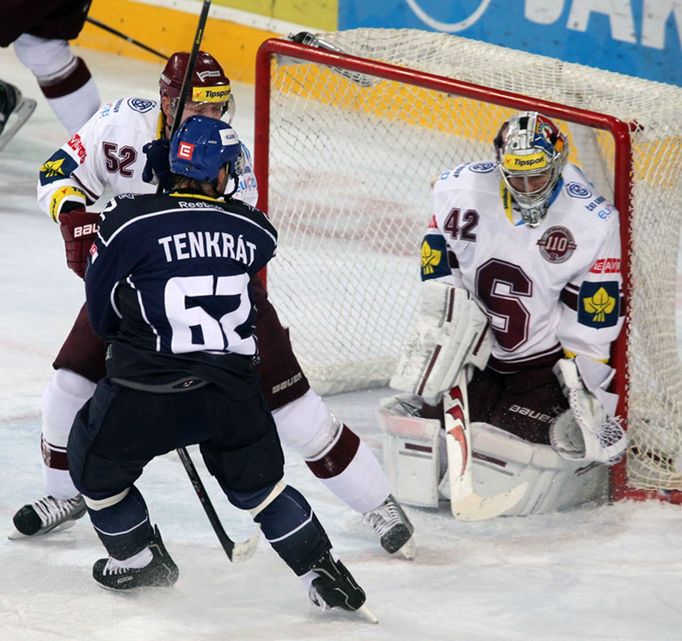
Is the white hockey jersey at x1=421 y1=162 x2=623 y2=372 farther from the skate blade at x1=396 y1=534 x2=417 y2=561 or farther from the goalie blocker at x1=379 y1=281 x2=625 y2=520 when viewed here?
the skate blade at x1=396 y1=534 x2=417 y2=561

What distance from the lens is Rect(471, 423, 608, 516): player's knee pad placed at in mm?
3570

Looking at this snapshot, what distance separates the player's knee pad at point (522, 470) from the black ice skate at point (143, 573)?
0.82 meters

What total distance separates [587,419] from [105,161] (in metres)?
1.17

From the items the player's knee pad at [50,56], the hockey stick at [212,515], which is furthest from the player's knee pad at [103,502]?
the player's knee pad at [50,56]

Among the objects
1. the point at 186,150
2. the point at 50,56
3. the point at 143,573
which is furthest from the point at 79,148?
the point at 50,56

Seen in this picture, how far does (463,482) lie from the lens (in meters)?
3.57

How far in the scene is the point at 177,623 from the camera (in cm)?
294

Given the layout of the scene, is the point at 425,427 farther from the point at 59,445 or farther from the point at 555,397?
the point at 59,445

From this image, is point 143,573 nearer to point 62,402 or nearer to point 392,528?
point 62,402

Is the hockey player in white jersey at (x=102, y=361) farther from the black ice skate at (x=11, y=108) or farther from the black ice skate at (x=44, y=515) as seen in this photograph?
the black ice skate at (x=11, y=108)

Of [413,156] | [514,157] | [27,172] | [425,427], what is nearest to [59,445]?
[425,427]

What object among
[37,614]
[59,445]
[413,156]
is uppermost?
[413,156]

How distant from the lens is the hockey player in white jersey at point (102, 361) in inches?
127

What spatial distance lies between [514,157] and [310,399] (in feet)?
2.21
